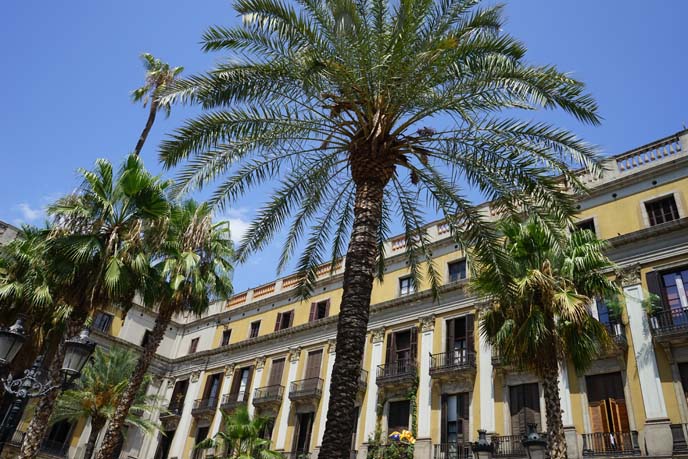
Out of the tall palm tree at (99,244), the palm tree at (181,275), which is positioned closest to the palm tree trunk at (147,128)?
the palm tree at (181,275)

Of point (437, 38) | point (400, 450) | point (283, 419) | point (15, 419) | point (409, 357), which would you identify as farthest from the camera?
point (283, 419)

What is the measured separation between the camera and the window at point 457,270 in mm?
25803

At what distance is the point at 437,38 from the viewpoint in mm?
12078

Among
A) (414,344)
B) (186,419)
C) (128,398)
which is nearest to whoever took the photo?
(128,398)

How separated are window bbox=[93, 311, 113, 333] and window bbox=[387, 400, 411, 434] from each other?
21165mm

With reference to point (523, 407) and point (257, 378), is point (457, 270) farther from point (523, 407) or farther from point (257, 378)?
point (257, 378)

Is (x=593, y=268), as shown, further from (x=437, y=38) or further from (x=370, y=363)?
(x=370, y=363)

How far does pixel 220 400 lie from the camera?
33.8m

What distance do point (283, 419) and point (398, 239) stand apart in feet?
37.9

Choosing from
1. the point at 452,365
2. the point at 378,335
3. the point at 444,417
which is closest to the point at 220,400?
the point at 378,335

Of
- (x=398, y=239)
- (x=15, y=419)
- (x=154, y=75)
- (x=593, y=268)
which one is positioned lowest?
(x=15, y=419)

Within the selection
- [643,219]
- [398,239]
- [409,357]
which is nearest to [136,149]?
[398,239]

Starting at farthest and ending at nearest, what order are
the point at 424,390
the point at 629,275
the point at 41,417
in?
1. the point at 424,390
2. the point at 629,275
3. the point at 41,417

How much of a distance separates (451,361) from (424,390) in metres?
1.80
